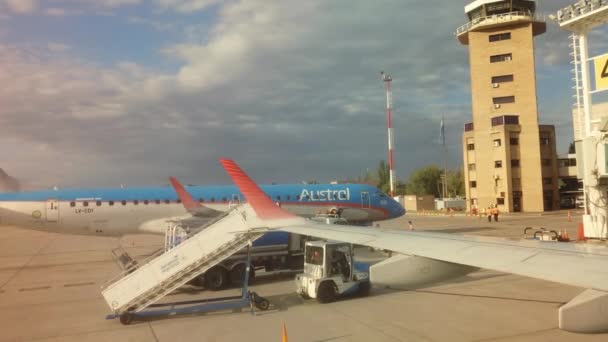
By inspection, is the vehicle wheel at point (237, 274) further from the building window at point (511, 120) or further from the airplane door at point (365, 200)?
the building window at point (511, 120)

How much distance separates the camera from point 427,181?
101000mm

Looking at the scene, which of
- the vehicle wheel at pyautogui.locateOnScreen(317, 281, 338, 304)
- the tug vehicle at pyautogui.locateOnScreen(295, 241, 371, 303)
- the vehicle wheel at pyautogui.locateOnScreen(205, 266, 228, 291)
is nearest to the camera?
the vehicle wheel at pyautogui.locateOnScreen(317, 281, 338, 304)

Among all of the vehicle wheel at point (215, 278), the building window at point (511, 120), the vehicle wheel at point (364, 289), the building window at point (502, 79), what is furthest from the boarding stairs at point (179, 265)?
the building window at point (502, 79)

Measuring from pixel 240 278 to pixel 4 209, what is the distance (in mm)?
18006

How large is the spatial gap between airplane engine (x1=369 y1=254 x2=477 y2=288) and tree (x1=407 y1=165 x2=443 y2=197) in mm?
94592

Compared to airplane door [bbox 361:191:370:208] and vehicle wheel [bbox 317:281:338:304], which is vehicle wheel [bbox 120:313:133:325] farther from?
airplane door [bbox 361:191:370:208]

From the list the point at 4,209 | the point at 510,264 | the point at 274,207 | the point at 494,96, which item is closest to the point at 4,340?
the point at 274,207

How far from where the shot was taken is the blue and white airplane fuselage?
1070 inches

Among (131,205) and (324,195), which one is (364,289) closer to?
(324,195)

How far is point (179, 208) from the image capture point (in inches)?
1131

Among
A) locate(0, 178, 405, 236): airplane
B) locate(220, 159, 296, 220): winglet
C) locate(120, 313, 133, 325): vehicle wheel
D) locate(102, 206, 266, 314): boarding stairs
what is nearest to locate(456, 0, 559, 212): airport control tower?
locate(0, 178, 405, 236): airplane

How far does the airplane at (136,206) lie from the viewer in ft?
89.1

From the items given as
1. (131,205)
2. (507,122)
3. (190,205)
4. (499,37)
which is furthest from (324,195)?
(499,37)

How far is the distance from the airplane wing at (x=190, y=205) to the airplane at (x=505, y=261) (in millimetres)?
16913
